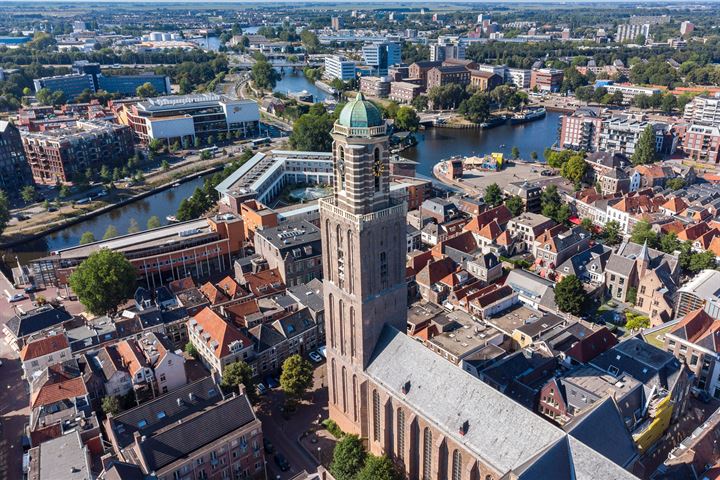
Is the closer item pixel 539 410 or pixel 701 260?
pixel 539 410

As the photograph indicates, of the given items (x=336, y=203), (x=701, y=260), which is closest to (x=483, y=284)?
(x=701, y=260)

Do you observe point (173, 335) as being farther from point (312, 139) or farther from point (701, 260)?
point (312, 139)

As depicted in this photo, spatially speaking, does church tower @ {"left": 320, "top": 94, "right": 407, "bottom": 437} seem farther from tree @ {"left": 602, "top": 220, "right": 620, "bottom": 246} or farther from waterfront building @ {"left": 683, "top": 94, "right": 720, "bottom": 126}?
waterfront building @ {"left": 683, "top": 94, "right": 720, "bottom": 126}

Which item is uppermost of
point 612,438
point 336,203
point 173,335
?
point 336,203

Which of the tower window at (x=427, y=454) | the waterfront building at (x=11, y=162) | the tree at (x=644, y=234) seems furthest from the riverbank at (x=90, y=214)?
the tree at (x=644, y=234)

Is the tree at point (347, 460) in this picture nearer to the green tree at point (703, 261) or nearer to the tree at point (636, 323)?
the tree at point (636, 323)
